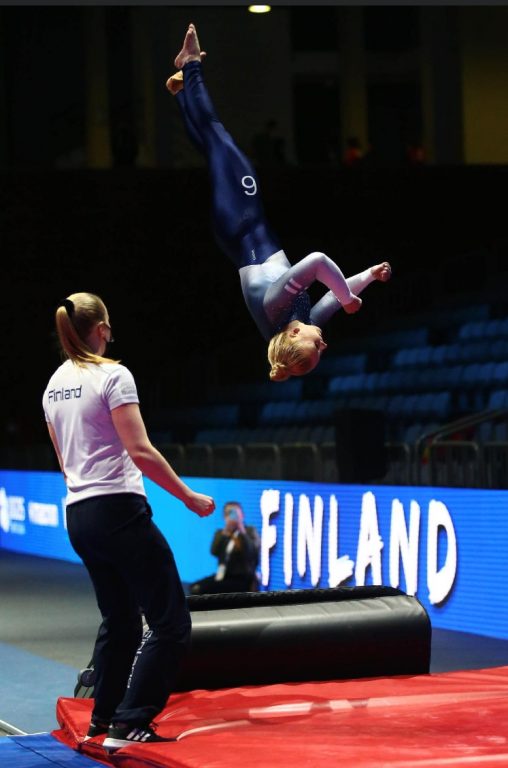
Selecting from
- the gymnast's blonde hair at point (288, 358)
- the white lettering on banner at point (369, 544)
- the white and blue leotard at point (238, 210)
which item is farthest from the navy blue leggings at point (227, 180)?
the white lettering on banner at point (369, 544)

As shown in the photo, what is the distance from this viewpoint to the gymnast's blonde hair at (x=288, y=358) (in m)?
5.13

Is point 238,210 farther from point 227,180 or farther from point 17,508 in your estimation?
point 17,508

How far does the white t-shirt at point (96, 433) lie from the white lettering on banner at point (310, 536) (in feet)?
17.8

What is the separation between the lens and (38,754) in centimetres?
486

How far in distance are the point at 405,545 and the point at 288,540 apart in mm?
1583

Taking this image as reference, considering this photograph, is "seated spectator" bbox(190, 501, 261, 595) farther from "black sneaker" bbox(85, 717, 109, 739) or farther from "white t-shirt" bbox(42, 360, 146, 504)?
"white t-shirt" bbox(42, 360, 146, 504)

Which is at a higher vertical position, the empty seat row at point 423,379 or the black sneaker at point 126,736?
the empty seat row at point 423,379

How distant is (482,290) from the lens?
16.0 m

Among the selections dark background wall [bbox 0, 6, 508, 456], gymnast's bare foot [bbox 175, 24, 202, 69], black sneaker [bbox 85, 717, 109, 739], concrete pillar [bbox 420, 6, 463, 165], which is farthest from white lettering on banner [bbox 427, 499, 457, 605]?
concrete pillar [bbox 420, 6, 463, 165]

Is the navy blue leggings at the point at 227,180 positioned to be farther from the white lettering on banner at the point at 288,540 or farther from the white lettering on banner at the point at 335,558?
the white lettering on banner at the point at 288,540

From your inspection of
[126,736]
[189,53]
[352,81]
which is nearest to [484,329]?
[352,81]

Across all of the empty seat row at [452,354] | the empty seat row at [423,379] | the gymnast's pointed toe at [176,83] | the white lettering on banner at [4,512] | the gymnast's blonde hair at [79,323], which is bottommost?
the white lettering on banner at [4,512]

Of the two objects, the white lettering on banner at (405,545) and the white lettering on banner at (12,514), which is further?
the white lettering on banner at (12,514)

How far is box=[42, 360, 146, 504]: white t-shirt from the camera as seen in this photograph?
462cm
